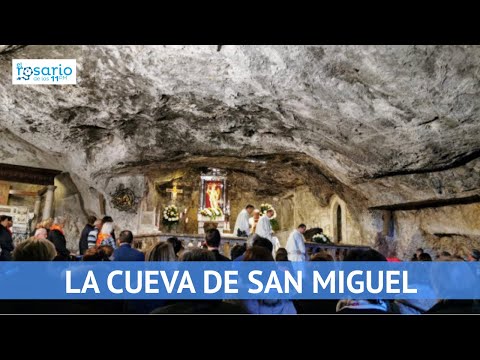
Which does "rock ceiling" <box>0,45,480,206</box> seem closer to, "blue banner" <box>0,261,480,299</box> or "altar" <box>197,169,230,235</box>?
"altar" <box>197,169,230,235</box>

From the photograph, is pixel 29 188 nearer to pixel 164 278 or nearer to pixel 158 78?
pixel 158 78

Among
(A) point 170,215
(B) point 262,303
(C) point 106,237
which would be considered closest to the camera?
(B) point 262,303

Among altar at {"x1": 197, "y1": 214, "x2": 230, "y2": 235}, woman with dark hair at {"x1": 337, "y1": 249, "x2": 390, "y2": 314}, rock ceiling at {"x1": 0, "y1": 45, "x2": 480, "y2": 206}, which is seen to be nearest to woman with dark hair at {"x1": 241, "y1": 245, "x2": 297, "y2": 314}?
woman with dark hair at {"x1": 337, "y1": 249, "x2": 390, "y2": 314}

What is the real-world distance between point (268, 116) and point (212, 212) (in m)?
3.51

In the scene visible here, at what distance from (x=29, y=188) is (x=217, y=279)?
4.45m

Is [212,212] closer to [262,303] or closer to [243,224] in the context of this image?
[243,224]

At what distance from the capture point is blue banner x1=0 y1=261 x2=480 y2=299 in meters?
3.45

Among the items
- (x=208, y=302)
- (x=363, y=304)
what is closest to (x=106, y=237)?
(x=208, y=302)

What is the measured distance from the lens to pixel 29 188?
21.5 feet

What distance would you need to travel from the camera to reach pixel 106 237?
549cm

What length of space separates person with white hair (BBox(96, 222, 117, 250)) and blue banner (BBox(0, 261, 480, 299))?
1.64 m

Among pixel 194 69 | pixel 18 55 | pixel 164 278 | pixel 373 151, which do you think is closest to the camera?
pixel 164 278

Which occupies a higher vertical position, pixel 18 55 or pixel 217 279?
pixel 18 55

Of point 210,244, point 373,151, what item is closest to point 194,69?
point 210,244
